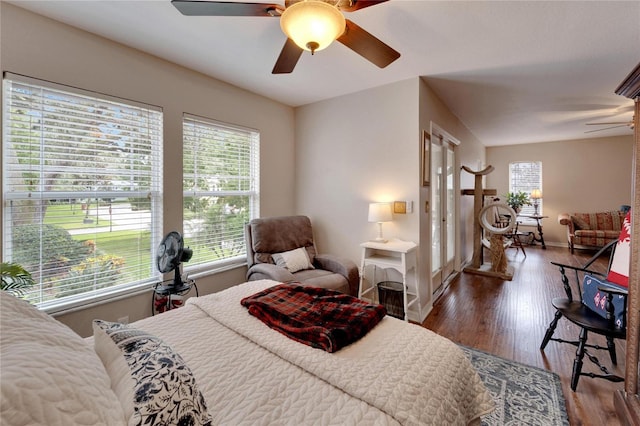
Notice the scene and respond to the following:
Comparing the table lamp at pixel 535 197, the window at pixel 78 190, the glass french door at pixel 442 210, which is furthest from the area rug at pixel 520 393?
the table lamp at pixel 535 197

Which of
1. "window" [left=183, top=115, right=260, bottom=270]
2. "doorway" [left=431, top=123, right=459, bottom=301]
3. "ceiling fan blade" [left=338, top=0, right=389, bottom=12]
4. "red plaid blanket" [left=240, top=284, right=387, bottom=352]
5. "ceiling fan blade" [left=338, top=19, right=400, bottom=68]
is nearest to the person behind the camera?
"red plaid blanket" [left=240, top=284, right=387, bottom=352]

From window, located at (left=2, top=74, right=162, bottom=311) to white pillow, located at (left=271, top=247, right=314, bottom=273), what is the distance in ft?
3.98

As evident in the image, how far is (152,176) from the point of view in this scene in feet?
8.39

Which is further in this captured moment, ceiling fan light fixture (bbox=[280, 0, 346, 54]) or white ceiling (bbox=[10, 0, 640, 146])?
white ceiling (bbox=[10, 0, 640, 146])

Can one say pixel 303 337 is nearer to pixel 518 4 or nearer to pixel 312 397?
pixel 312 397

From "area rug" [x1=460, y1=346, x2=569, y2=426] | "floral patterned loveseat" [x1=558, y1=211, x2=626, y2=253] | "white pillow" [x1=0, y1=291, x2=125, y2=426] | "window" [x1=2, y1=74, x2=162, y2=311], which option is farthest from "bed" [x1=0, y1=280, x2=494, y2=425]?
"floral patterned loveseat" [x1=558, y1=211, x2=626, y2=253]

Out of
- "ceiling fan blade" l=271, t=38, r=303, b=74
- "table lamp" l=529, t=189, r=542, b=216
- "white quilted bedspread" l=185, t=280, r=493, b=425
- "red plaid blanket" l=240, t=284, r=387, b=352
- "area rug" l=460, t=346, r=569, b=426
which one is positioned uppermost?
"ceiling fan blade" l=271, t=38, r=303, b=74

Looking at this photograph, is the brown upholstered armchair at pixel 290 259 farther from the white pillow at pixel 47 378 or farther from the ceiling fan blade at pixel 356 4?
the ceiling fan blade at pixel 356 4

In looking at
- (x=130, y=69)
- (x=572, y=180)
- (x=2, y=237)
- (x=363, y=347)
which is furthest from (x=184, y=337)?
(x=572, y=180)

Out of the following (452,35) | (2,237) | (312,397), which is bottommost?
(312,397)

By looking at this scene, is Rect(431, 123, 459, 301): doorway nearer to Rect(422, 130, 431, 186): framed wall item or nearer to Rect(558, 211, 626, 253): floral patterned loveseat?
Rect(422, 130, 431, 186): framed wall item

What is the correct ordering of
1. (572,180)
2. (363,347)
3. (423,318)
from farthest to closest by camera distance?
(572,180)
(423,318)
(363,347)

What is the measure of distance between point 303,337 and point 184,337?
0.58m

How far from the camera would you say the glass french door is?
3641 mm
